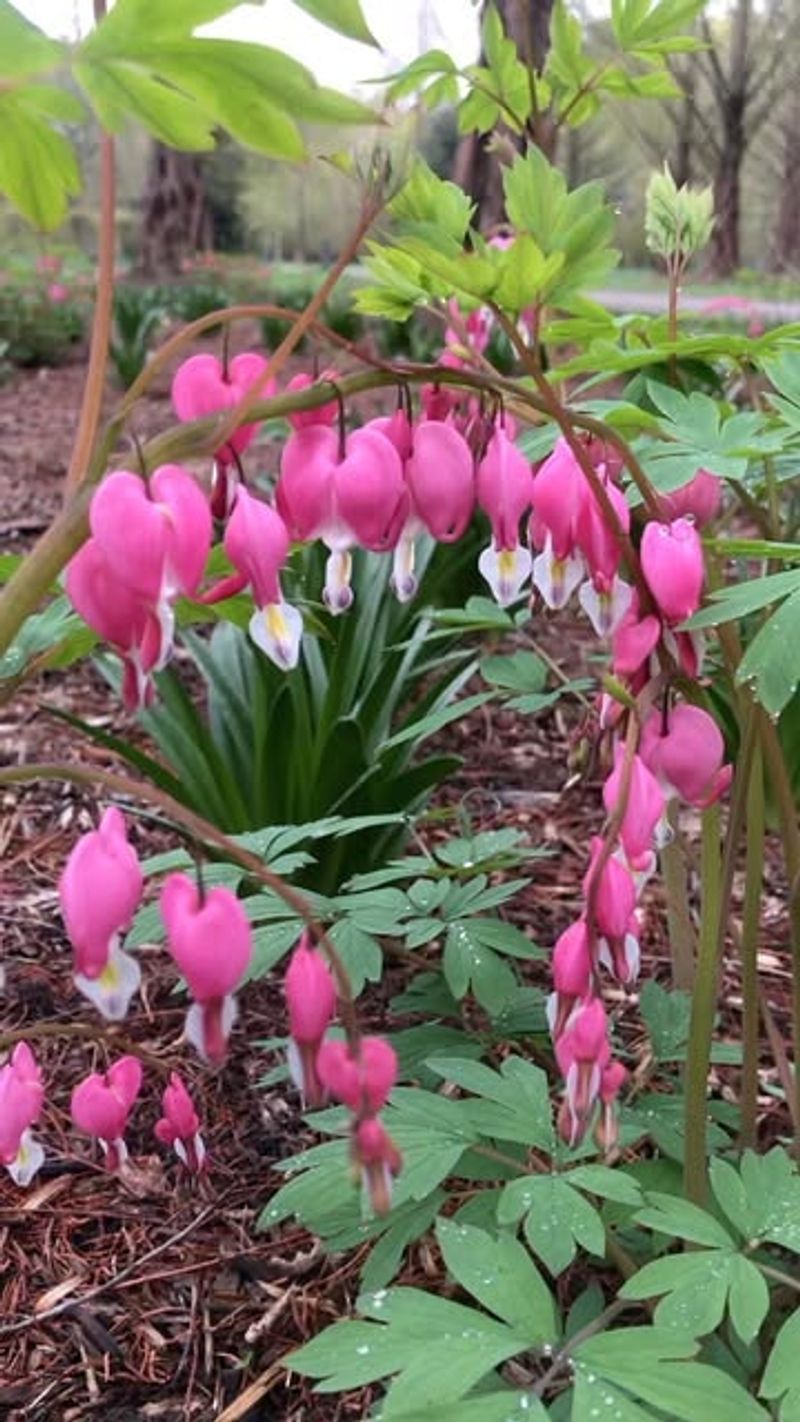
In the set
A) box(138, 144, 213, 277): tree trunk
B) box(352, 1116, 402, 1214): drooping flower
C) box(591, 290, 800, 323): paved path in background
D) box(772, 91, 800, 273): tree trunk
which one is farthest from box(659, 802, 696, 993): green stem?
box(772, 91, 800, 273): tree trunk

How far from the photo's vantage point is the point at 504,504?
0.99m

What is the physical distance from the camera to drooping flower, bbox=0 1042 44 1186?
3.46 feet

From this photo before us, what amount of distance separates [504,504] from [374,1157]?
1.54ft

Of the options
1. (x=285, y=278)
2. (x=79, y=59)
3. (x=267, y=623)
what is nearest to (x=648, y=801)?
(x=267, y=623)

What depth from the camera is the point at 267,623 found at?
900 mm

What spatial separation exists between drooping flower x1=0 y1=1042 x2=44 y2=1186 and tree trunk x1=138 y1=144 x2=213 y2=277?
15.4m

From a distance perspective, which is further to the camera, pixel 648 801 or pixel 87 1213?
pixel 87 1213

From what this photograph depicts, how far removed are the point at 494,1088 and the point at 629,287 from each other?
1025 inches

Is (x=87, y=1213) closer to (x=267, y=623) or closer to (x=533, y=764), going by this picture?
(x=267, y=623)

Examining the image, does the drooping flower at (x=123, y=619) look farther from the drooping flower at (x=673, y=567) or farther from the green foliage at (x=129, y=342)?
the green foliage at (x=129, y=342)

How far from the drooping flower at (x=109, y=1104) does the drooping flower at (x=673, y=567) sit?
0.60 metres

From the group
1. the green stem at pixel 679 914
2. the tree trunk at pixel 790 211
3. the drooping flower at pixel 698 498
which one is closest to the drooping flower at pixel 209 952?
the drooping flower at pixel 698 498

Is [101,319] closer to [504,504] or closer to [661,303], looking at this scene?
[504,504]

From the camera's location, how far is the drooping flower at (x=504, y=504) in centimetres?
99
